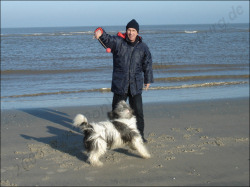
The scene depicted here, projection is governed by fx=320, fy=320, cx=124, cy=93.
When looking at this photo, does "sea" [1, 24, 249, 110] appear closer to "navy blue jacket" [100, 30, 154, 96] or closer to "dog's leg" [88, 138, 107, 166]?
"navy blue jacket" [100, 30, 154, 96]

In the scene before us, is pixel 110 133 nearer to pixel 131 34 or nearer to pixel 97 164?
pixel 97 164

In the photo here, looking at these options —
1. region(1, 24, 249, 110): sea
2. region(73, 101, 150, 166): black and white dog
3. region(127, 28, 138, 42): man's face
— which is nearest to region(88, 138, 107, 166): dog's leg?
region(73, 101, 150, 166): black and white dog

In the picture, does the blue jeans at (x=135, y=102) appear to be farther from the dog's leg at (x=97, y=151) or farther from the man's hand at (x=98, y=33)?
the man's hand at (x=98, y=33)

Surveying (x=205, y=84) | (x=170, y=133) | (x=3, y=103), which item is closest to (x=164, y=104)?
(x=170, y=133)

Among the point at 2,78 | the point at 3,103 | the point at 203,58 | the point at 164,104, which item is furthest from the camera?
the point at 203,58

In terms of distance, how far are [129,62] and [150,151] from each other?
1535 mm

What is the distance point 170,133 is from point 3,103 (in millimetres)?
5450

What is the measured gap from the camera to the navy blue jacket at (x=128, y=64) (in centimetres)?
532

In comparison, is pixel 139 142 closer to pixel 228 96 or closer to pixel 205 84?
pixel 228 96

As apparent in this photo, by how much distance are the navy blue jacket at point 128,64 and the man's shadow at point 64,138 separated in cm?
111

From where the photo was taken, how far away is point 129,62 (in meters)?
5.36

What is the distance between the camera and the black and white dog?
15.5 feet

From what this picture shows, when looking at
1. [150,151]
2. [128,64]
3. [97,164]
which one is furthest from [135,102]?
[97,164]

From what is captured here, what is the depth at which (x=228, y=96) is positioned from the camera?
977cm
